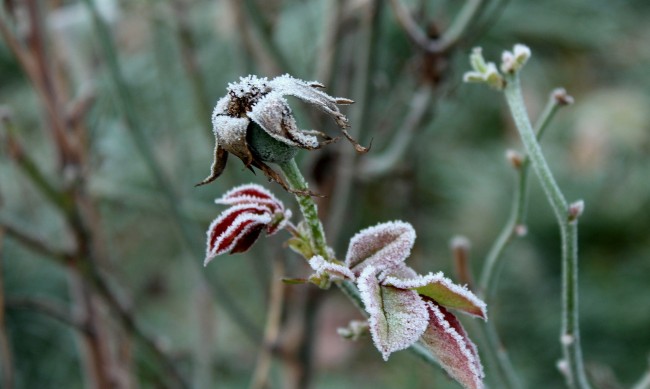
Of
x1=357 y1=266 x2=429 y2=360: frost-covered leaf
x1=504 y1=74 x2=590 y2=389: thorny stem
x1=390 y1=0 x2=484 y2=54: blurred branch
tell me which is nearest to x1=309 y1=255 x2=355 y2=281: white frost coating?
x1=357 y1=266 x2=429 y2=360: frost-covered leaf

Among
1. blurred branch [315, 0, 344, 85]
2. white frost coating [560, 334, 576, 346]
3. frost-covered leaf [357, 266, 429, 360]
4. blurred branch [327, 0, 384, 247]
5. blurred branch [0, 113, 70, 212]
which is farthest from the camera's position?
blurred branch [315, 0, 344, 85]

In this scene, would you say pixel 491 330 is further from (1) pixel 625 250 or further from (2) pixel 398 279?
(1) pixel 625 250

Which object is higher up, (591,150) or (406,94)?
(591,150)

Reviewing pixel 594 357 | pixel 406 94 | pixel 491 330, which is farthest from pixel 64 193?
pixel 594 357

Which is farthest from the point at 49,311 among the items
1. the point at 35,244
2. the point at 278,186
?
the point at 278,186

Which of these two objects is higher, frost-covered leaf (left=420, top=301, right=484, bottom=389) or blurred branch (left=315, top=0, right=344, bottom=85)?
blurred branch (left=315, top=0, right=344, bottom=85)

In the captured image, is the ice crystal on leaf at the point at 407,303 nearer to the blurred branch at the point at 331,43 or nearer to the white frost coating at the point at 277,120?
the white frost coating at the point at 277,120

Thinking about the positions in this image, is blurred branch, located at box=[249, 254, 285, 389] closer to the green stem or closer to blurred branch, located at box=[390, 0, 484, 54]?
blurred branch, located at box=[390, 0, 484, 54]

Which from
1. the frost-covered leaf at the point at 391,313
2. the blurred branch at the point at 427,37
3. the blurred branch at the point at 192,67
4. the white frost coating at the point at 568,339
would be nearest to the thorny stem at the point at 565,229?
the white frost coating at the point at 568,339
